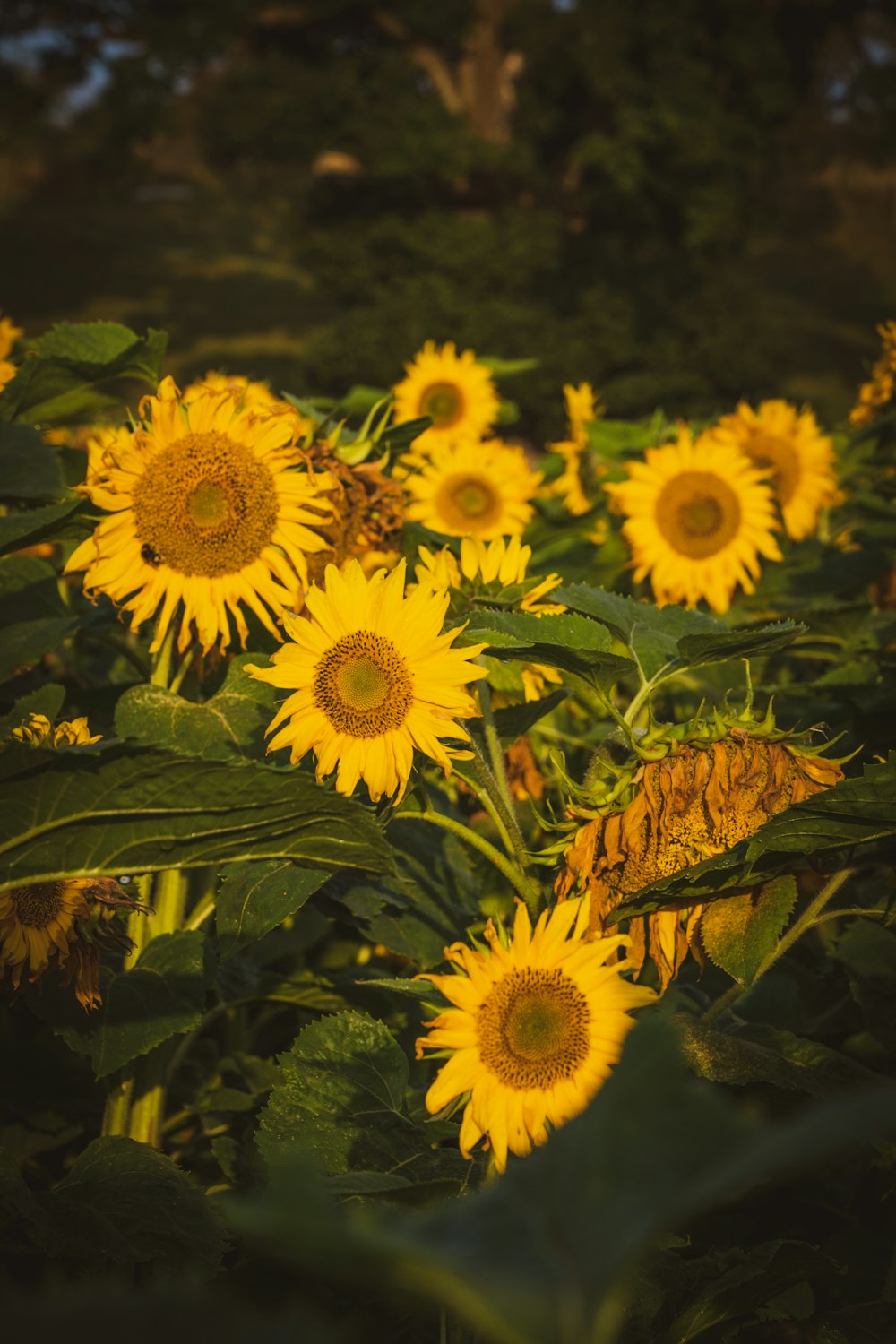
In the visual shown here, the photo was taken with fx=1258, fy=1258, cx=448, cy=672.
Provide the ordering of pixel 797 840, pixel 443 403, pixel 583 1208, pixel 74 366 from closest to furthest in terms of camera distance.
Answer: pixel 583 1208
pixel 797 840
pixel 74 366
pixel 443 403

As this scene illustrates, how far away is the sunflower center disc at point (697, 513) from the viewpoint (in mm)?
2309

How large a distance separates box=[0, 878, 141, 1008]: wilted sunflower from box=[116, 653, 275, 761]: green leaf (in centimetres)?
16

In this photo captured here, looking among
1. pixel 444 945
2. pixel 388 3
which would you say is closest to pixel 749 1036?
pixel 444 945

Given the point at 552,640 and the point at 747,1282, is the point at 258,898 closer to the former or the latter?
the point at 552,640

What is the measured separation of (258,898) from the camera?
3.79 ft

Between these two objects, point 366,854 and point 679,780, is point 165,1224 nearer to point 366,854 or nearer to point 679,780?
point 366,854

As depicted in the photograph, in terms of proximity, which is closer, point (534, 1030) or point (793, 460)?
point (534, 1030)

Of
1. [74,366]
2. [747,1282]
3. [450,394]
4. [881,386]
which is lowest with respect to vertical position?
[747,1282]

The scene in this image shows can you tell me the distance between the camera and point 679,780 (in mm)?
1071

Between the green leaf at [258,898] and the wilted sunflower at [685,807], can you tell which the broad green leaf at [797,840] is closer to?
A: the wilted sunflower at [685,807]

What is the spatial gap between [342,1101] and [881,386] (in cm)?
210

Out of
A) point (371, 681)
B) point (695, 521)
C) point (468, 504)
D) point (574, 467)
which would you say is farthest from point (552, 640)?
point (574, 467)

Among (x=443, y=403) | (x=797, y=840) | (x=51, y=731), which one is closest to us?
(x=797, y=840)

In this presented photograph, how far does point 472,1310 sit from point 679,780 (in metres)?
0.67
